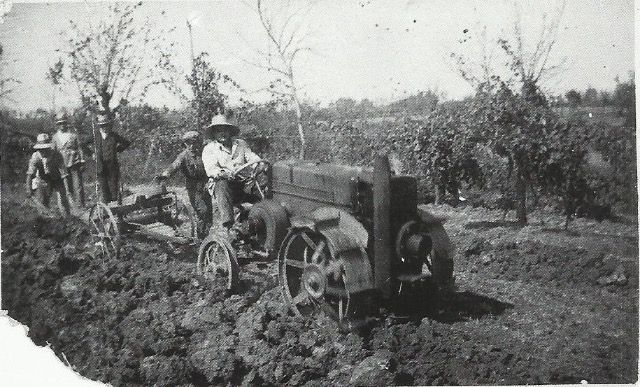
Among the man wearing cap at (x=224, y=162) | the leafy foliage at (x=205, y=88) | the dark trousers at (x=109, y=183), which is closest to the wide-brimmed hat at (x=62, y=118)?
the dark trousers at (x=109, y=183)

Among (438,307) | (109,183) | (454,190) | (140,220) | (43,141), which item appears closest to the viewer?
(438,307)

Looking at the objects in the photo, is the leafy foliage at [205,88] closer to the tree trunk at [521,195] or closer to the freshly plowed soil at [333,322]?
the freshly plowed soil at [333,322]

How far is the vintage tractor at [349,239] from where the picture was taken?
4023 mm

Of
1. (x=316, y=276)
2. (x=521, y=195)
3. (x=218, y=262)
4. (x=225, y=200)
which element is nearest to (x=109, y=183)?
(x=225, y=200)

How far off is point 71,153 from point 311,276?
2432 millimetres

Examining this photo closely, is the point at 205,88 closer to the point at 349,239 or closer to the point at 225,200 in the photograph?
the point at 225,200

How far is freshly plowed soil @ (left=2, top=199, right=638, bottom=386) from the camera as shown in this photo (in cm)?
407

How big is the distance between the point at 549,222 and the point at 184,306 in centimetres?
317

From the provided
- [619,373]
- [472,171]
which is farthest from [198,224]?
[619,373]

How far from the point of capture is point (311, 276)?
14.0 feet

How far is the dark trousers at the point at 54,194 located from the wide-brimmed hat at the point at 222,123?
1410 mm

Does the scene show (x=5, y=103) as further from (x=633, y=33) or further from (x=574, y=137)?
(x=633, y=33)

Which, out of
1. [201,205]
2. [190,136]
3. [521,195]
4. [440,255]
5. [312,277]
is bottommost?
[312,277]

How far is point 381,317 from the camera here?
425cm
